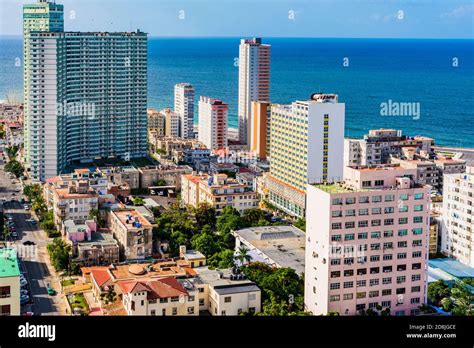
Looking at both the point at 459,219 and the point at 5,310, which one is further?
the point at 459,219

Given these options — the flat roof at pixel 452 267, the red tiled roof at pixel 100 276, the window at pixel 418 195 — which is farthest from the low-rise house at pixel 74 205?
the window at pixel 418 195

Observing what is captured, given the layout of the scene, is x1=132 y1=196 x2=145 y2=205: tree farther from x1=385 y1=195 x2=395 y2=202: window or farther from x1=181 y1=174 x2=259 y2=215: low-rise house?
x1=385 y1=195 x2=395 y2=202: window

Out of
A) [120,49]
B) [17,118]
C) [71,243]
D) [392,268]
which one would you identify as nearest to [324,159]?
[71,243]

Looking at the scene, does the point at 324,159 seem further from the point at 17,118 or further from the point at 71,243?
the point at 17,118

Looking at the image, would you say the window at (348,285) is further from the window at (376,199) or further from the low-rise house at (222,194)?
the low-rise house at (222,194)

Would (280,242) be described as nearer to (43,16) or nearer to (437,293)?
(437,293)

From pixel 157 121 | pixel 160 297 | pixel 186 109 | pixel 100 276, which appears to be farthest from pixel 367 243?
pixel 157 121
